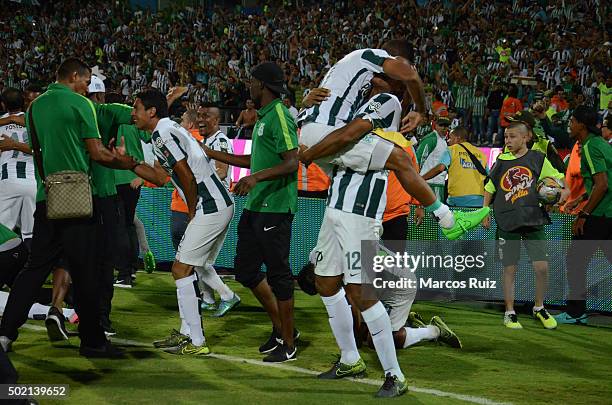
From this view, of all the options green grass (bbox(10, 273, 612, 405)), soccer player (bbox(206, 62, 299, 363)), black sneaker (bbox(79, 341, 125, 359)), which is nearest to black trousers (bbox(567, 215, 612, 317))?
green grass (bbox(10, 273, 612, 405))

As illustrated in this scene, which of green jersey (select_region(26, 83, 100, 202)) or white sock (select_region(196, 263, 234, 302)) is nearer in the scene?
green jersey (select_region(26, 83, 100, 202))

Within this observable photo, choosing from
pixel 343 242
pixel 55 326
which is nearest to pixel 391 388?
pixel 343 242

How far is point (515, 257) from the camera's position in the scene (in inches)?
352

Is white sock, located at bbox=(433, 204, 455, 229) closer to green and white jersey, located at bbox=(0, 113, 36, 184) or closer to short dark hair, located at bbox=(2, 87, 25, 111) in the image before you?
short dark hair, located at bbox=(2, 87, 25, 111)

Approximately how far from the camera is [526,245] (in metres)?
8.98

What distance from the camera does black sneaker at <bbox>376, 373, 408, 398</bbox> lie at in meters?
5.81

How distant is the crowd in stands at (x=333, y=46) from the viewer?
67.0 feet

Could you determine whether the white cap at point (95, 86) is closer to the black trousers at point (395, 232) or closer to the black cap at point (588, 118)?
the black trousers at point (395, 232)

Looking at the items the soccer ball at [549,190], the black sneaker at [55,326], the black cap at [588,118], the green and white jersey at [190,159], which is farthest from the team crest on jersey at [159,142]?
the black cap at [588,118]

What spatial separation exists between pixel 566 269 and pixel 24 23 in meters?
33.3

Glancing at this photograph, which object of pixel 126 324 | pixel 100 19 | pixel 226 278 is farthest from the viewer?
pixel 100 19

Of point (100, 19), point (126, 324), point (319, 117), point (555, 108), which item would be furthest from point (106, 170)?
point (100, 19)

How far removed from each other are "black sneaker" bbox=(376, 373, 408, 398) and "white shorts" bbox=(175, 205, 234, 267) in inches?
79.2

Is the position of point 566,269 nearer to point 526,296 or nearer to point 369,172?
point 526,296
